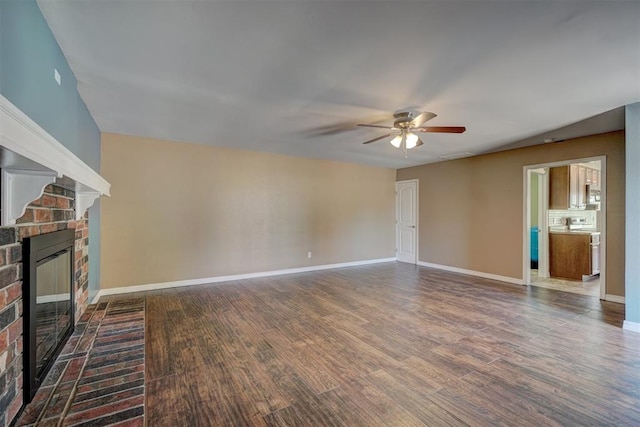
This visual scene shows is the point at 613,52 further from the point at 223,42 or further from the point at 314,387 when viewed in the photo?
the point at 314,387

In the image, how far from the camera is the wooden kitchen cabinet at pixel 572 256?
17.4 feet

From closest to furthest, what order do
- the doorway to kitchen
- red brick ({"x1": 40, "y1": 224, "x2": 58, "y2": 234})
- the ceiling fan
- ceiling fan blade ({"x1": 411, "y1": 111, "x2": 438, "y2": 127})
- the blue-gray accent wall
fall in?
the blue-gray accent wall < red brick ({"x1": 40, "y1": 224, "x2": 58, "y2": 234}) < ceiling fan blade ({"x1": 411, "y1": 111, "x2": 438, "y2": 127}) < the ceiling fan < the doorway to kitchen

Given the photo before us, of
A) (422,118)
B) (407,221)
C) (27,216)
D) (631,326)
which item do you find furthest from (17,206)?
(407,221)

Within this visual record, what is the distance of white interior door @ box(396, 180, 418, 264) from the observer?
709 cm

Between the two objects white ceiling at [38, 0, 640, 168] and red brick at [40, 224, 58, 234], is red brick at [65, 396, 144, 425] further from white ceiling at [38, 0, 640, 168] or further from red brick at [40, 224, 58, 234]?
white ceiling at [38, 0, 640, 168]

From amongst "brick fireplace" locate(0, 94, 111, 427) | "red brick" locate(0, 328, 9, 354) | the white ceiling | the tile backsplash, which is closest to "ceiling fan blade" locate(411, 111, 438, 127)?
the white ceiling

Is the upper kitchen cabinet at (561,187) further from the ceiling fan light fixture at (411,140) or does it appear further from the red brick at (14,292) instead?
the red brick at (14,292)

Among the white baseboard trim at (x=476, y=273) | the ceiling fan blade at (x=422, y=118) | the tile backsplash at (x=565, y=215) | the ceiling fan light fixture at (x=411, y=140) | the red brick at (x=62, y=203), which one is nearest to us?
the red brick at (x=62, y=203)

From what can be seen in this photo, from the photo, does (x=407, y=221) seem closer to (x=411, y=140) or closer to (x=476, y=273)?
(x=476, y=273)

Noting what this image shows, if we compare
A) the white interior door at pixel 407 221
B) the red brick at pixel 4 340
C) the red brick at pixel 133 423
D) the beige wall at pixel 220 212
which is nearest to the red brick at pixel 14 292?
the red brick at pixel 4 340

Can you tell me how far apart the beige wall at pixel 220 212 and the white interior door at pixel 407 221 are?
808 mm

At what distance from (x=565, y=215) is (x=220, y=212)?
7271 millimetres

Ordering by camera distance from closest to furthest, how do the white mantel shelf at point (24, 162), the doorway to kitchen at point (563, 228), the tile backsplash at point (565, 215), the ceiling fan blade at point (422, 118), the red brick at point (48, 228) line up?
1. the white mantel shelf at point (24, 162)
2. the red brick at point (48, 228)
3. the ceiling fan blade at point (422, 118)
4. the doorway to kitchen at point (563, 228)
5. the tile backsplash at point (565, 215)

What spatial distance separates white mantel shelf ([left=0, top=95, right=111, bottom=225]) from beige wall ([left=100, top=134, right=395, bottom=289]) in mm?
2966
